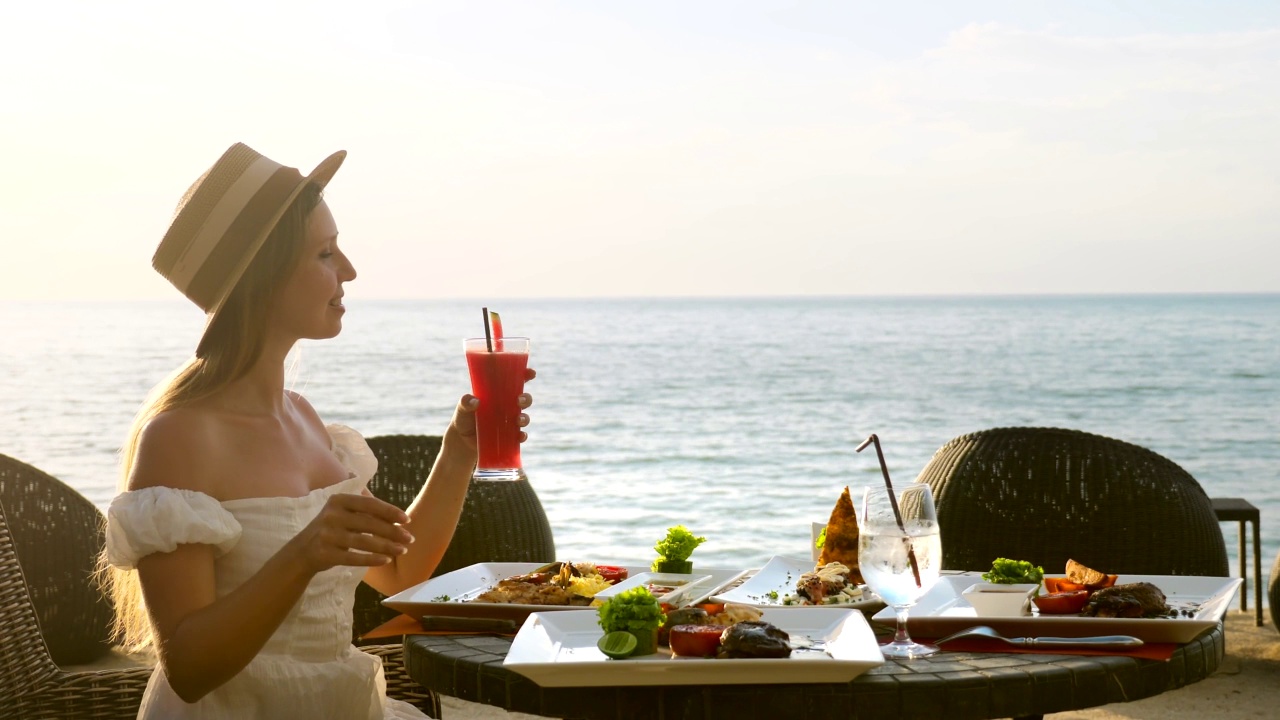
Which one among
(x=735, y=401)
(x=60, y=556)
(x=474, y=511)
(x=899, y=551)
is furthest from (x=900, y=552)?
(x=735, y=401)

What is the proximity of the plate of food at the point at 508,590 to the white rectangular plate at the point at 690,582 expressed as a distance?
45 millimetres

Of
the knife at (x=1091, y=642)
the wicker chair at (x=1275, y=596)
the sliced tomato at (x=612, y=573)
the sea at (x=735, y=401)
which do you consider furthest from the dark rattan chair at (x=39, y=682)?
the wicker chair at (x=1275, y=596)

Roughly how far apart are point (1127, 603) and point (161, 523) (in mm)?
1472

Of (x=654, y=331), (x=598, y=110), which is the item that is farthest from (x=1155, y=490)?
(x=654, y=331)

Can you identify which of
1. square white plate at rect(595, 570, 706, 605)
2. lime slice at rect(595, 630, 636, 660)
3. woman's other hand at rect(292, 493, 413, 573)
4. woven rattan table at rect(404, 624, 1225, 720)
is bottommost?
square white plate at rect(595, 570, 706, 605)

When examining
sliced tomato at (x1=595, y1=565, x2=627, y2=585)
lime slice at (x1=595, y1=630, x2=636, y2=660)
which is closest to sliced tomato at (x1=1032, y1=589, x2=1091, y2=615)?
lime slice at (x1=595, y1=630, x2=636, y2=660)

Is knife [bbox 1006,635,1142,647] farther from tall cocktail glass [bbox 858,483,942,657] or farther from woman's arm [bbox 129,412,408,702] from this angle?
woman's arm [bbox 129,412,408,702]

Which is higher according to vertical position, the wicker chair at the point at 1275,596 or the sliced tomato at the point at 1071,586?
the sliced tomato at the point at 1071,586

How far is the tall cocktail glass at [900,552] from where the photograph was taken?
179 cm

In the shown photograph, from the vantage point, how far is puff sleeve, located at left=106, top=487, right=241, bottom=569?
1.81 m

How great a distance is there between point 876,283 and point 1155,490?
46.5 metres

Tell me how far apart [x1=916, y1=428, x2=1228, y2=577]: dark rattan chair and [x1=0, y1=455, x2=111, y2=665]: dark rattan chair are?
2731 mm

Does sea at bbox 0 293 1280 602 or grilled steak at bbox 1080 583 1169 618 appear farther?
sea at bbox 0 293 1280 602

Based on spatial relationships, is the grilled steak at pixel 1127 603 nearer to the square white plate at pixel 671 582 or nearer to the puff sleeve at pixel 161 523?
the square white plate at pixel 671 582
